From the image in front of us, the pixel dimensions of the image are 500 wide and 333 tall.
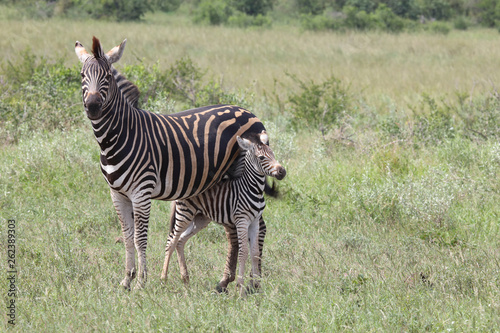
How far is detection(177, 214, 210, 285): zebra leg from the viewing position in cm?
493

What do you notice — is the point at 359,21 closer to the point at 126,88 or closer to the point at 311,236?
the point at 311,236

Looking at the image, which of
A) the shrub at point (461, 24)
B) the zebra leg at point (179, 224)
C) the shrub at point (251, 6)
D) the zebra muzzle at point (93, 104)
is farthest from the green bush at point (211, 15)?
the zebra muzzle at point (93, 104)

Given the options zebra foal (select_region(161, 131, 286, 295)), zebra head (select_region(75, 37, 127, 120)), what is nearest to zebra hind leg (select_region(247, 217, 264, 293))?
zebra foal (select_region(161, 131, 286, 295))

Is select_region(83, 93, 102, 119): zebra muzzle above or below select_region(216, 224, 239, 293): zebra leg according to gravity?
above

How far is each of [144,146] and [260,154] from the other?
937 millimetres

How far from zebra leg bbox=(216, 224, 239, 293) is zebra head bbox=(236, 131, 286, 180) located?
628 mm

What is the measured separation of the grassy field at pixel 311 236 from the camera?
395 centimetres

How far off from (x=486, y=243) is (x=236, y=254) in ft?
8.35

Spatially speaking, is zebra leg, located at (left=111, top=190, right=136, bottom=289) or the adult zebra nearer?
the adult zebra

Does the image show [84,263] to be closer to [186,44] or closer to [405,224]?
[405,224]

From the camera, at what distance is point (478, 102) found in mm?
11102

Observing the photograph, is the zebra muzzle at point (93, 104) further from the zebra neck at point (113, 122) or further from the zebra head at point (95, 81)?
the zebra neck at point (113, 122)

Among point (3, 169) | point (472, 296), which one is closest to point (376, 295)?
point (472, 296)

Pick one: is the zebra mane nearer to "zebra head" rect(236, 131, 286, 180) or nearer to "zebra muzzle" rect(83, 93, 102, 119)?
"zebra muzzle" rect(83, 93, 102, 119)
